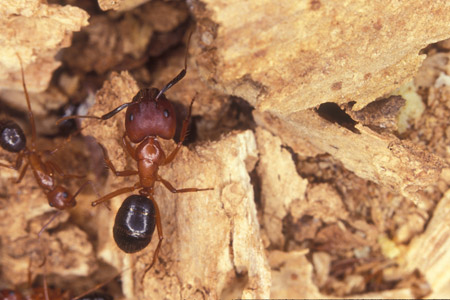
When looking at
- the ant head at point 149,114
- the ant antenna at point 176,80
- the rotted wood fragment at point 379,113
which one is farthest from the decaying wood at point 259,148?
the ant antenna at point 176,80

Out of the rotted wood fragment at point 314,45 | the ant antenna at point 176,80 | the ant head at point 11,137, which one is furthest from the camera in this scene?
the ant head at point 11,137

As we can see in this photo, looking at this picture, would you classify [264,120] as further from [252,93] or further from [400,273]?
[400,273]

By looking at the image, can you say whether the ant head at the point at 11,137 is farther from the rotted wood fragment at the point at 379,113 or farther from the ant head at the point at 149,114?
the rotted wood fragment at the point at 379,113

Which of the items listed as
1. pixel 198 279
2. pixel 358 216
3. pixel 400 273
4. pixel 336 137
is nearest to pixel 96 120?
pixel 198 279

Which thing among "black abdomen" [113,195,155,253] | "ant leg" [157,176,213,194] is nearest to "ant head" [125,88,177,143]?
"ant leg" [157,176,213,194]

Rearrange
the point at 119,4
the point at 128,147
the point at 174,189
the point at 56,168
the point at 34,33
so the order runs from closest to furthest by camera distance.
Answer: the point at 119,4, the point at 34,33, the point at 174,189, the point at 128,147, the point at 56,168

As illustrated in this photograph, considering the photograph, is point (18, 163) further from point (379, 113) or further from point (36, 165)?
point (379, 113)

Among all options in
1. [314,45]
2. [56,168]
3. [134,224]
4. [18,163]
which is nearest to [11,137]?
[18,163]
